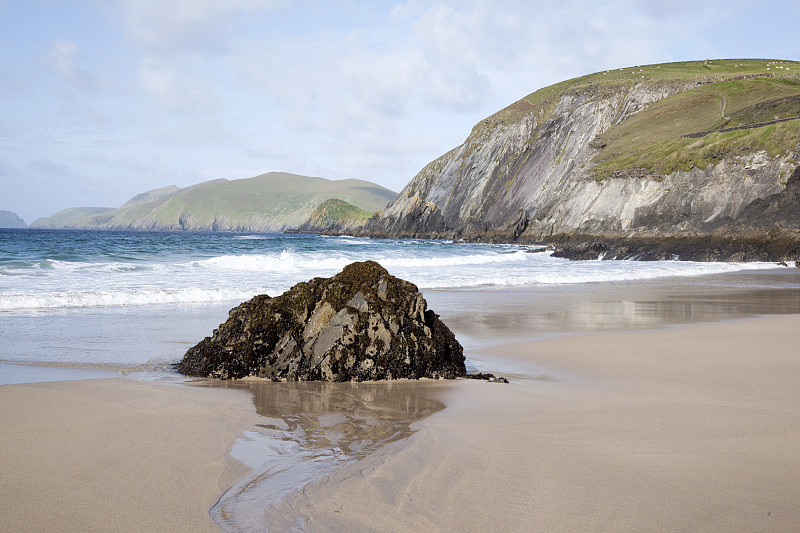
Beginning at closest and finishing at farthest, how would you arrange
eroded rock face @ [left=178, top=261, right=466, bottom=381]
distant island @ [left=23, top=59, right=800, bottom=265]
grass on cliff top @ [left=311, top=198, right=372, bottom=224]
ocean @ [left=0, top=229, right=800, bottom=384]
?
eroded rock face @ [left=178, top=261, right=466, bottom=381] → ocean @ [left=0, top=229, right=800, bottom=384] → distant island @ [left=23, top=59, right=800, bottom=265] → grass on cliff top @ [left=311, top=198, right=372, bottom=224]

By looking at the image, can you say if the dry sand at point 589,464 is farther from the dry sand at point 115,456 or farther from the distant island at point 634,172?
the distant island at point 634,172

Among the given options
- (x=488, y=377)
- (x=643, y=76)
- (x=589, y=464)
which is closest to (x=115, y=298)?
(x=488, y=377)

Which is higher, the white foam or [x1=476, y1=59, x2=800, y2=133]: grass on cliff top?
[x1=476, y1=59, x2=800, y2=133]: grass on cliff top

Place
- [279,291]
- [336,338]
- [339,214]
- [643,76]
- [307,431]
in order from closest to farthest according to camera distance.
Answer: [307,431], [336,338], [279,291], [643,76], [339,214]

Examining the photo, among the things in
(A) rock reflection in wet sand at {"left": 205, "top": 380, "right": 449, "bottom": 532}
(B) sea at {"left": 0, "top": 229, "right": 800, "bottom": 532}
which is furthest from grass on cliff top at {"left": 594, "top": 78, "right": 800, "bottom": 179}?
(A) rock reflection in wet sand at {"left": 205, "top": 380, "right": 449, "bottom": 532}

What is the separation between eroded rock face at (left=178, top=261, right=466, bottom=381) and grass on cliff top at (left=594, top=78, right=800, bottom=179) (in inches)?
1657

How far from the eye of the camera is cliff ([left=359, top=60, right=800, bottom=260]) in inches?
1494

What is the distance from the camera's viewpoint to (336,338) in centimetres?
598

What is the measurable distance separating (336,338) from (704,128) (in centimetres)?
5918

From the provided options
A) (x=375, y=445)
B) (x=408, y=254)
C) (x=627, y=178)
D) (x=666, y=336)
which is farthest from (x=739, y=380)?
(x=627, y=178)

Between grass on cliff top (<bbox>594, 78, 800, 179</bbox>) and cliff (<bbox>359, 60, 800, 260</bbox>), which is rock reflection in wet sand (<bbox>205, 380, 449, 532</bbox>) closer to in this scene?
cliff (<bbox>359, 60, 800, 260</bbox>)

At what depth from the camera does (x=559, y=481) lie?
3.07 meters

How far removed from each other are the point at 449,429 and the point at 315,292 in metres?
2.84

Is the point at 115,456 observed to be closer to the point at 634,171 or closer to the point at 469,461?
the point at 469,461
